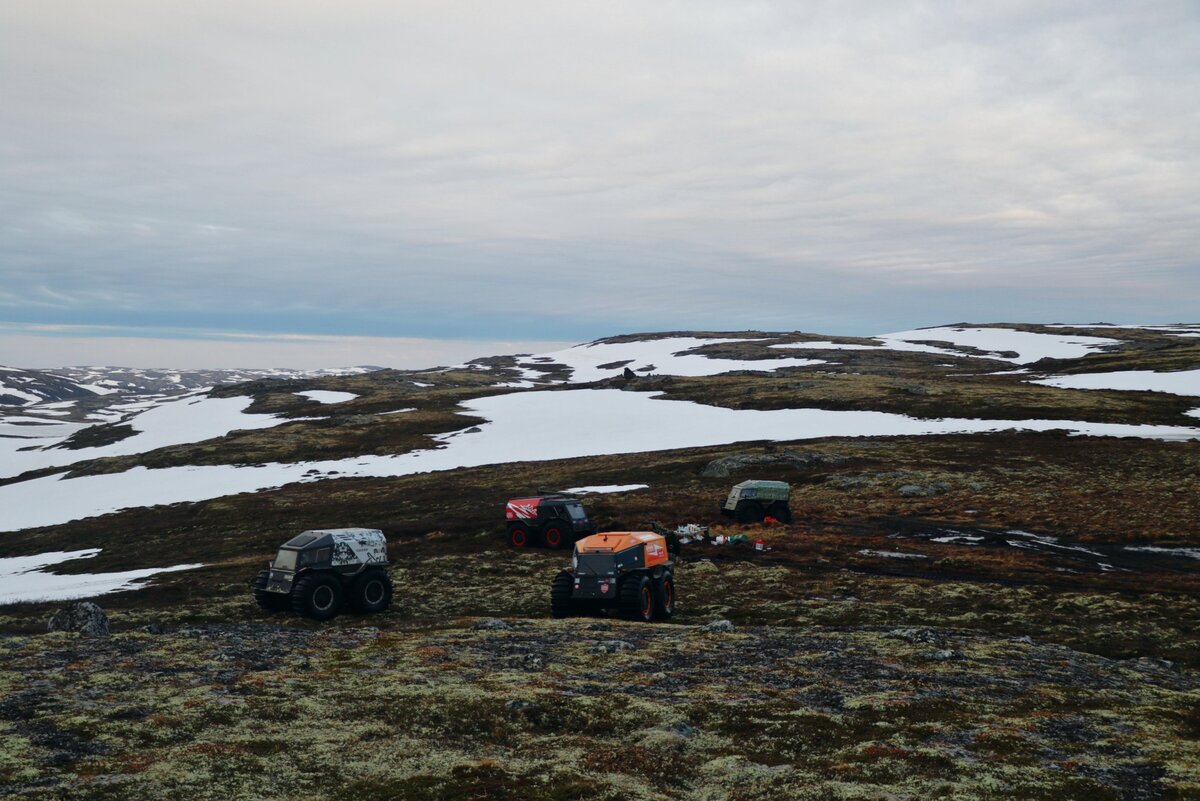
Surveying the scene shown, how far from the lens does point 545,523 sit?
137ft

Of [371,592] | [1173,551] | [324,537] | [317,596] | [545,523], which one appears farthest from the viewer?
[545,523]

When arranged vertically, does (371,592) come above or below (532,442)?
above

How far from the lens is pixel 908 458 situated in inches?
2478

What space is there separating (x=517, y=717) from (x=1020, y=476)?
1983 inches

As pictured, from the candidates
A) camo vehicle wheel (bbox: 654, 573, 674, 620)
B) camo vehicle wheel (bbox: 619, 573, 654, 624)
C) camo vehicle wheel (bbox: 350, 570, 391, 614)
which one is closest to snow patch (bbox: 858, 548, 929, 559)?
camo vehicle wheel (bbox: 654, 573, 674, 620)

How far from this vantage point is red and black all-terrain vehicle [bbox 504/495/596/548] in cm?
4175

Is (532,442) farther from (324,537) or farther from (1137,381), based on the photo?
(1137,381)

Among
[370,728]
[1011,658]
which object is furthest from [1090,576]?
[370,728]

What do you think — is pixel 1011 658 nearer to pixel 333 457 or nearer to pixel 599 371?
pixel 333 457

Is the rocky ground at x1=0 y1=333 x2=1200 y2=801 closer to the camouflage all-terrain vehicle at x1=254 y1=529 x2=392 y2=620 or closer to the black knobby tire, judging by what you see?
the black knobby tire

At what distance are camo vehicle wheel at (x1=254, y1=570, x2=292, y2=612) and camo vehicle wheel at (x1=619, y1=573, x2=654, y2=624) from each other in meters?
12.0

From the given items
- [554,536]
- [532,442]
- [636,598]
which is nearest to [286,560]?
[636,598]

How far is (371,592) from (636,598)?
405 inches

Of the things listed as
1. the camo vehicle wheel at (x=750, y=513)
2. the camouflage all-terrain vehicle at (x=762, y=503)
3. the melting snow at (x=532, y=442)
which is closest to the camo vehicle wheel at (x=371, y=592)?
the camo vehicle wheel at (x=750, y=513)
